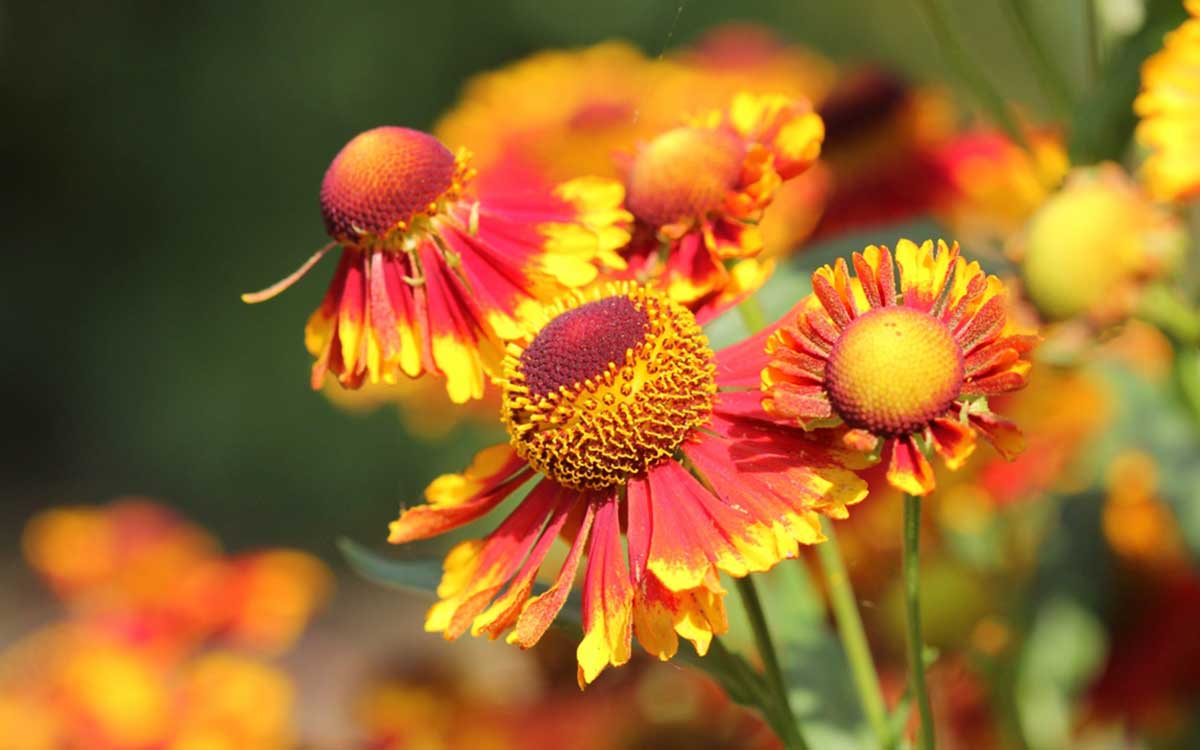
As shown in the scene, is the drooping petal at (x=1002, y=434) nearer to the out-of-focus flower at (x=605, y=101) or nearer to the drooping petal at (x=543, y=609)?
the drooping petal at (x=543, y=609)

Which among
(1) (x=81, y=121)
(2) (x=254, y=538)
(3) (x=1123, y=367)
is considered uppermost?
(3) (x=1123, y=367)

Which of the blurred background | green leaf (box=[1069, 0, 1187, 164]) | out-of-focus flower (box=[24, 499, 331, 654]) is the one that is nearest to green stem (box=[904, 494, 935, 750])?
green leaf (box=[1069, 0, 1187, 164])

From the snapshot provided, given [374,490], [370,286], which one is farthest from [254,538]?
[370,286]

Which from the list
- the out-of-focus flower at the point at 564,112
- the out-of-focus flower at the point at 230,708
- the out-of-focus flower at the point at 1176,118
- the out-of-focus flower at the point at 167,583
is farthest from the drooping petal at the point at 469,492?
the out-of-focus flower at the point at 564,112

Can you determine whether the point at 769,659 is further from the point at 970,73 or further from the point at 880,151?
the point at 880,151

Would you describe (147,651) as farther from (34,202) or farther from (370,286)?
(34,202)

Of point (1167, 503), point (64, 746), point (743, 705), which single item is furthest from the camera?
point (64, 746)

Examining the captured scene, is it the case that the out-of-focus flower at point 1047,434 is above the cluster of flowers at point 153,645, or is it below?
above
